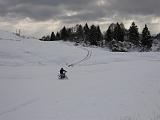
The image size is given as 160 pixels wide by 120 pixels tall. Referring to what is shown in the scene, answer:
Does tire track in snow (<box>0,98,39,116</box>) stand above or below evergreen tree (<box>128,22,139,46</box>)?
below

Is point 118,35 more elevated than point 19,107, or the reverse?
point 118,35

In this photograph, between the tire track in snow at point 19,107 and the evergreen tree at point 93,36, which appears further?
the evergreen tree at point 93,36

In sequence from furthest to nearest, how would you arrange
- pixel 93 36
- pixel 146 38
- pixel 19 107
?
pixel 93 36, pixel 146 38, pixel 19 107

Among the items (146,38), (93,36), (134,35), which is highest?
(134,35)

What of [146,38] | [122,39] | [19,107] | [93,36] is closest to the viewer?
[19,107]

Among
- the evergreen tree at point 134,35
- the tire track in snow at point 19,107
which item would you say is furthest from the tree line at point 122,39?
the tire track in snow at point 19,107

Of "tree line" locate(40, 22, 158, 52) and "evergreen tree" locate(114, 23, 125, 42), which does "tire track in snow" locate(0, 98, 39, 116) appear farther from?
"evergreen tree" locate(114, 23, 125, 42)

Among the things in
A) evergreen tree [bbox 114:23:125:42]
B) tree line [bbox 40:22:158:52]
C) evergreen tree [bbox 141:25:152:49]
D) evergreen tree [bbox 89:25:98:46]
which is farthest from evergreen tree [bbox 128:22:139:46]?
evergreen tree [bbox 89:25:98:46]

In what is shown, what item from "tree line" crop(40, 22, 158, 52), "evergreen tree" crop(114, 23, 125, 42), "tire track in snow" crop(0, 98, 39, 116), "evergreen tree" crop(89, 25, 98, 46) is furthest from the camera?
"evergreen tree" crop(89, 25, 98, 46)

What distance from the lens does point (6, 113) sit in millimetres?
17641

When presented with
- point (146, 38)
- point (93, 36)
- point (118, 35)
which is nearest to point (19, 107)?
point (146, 38)

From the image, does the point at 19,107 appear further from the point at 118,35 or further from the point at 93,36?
the point at 93,36

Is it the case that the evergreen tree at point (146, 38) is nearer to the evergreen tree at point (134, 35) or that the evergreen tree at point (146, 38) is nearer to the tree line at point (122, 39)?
the tree line at point (122, 39)

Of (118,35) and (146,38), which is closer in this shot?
(146,38)
